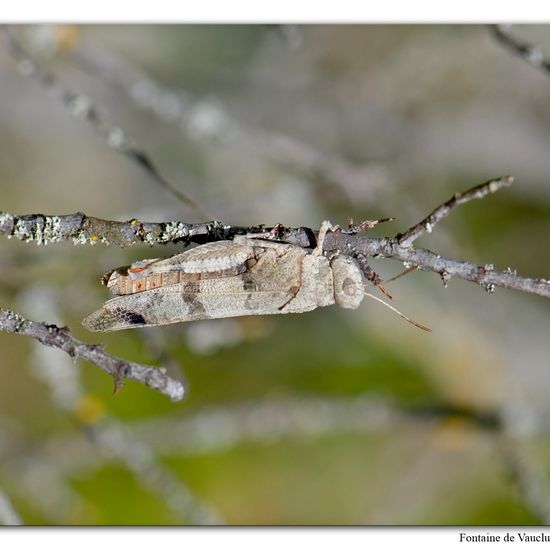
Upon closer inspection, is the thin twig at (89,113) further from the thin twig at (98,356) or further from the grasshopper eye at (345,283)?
the thin twig at (98,356)

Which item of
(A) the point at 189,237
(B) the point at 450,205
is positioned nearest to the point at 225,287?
(A) the point at 189,237

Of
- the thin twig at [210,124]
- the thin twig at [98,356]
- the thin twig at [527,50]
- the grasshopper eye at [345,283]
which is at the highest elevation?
the thin twig at [210,124]

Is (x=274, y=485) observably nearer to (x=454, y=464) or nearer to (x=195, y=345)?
(x=454, y=464)

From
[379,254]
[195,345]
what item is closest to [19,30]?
[195,345]

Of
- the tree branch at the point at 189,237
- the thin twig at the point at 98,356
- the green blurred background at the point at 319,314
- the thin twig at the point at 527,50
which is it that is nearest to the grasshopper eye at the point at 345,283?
the tree branch at the point at 189,237

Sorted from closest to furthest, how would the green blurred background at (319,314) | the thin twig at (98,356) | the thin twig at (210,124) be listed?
1. the thin twig at (98,356)
2. the thin twig at (210,124)
3. the green blurred background at (319,314)

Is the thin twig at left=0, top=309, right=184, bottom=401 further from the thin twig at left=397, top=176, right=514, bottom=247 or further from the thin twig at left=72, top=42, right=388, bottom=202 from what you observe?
the thin twig at left=72, top=42, right=388, bottom=202

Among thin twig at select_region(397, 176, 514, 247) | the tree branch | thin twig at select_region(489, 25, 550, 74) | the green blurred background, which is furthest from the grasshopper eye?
the green blurred background
